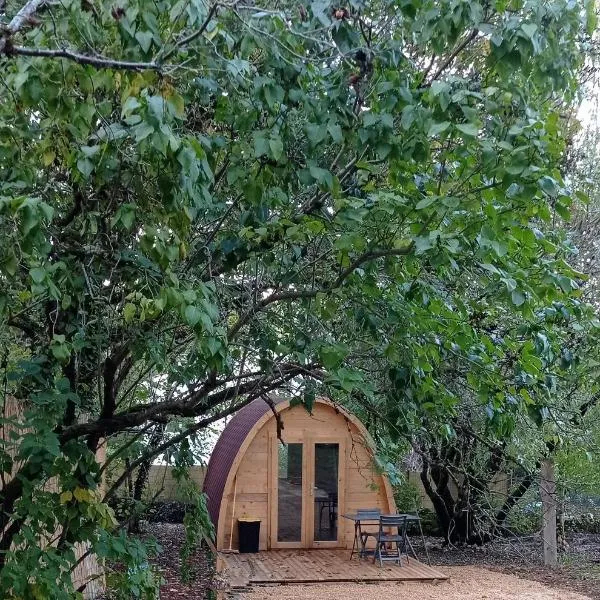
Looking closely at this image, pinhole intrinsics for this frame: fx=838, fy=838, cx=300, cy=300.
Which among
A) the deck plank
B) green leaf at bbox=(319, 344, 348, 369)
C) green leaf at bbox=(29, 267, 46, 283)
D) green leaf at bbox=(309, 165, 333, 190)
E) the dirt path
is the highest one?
green leaf at bbox=(309, 165, 333, 190)

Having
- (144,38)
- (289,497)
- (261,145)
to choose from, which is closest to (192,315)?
(261,145)

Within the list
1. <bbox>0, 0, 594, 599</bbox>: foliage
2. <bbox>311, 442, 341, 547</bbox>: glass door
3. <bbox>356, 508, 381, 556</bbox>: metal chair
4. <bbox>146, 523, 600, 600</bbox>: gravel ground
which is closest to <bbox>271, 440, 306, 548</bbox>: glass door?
<bbox>311, 442, 341, 547</bbox>: glass door

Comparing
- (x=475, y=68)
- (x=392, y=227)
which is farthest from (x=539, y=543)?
(x=392, y=227)

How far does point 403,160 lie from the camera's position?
3.57m

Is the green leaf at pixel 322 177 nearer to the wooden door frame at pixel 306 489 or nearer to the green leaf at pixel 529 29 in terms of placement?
the green leaf at pixel 529 29

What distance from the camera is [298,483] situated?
1264 centimetres

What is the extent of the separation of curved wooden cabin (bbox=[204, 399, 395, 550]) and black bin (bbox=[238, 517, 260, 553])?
0.34 feet

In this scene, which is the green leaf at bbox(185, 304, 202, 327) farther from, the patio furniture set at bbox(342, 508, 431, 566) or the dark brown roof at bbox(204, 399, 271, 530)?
the patio furniture set at bbox(342, 508, 431, 566)

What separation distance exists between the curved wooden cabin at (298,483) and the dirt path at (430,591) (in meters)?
2.12

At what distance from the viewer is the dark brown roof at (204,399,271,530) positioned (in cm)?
1218

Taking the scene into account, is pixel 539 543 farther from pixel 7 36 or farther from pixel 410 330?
pixel 7 36

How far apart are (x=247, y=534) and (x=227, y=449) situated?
1.57m

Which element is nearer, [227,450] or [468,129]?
[468,129]

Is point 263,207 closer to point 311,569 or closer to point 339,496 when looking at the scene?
point 311,569
